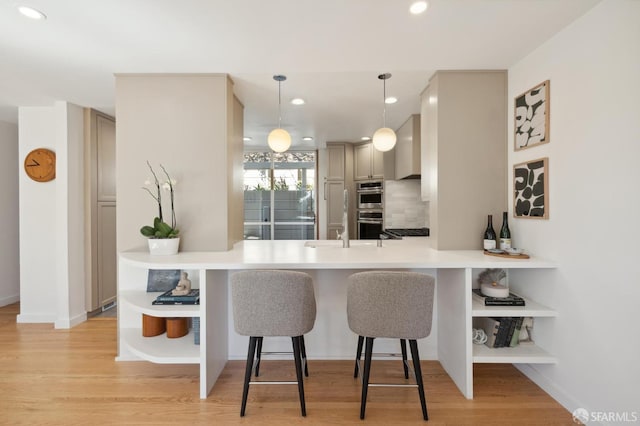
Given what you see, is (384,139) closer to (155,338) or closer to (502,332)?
(502,332)

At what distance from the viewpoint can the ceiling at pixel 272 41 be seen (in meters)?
1.78

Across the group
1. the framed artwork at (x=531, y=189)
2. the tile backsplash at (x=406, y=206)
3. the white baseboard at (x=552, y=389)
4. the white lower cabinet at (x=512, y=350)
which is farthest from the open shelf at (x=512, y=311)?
the tile backsplash at (x=406, y=206)

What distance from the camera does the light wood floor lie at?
189 centimetres

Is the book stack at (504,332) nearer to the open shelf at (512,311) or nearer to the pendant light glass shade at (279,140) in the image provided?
the open shelf at (512,311)

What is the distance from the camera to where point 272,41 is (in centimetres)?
213

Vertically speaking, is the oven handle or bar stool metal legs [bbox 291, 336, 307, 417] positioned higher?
the oven handle

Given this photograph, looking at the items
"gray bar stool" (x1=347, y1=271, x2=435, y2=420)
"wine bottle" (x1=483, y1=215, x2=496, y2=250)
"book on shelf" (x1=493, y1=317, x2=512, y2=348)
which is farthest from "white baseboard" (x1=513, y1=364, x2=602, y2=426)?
"gray bar stool" (x1=347, y1=271, x2=435, y2=420)

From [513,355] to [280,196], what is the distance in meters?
4.48

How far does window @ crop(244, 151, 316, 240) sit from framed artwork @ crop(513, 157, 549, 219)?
12.4ft

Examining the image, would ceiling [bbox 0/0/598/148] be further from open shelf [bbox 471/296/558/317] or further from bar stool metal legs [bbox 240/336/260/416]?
bar stool metal legs [bbox 240/336/260/416]

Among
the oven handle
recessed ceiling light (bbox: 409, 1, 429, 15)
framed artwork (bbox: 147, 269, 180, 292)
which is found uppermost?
recessed ceiling light (bbox: 409, 1, 429, 15)

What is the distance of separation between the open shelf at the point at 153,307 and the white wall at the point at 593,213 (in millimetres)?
2368

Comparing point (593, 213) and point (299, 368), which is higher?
point (593, 213)

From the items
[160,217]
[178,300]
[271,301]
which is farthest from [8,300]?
[271,301]
